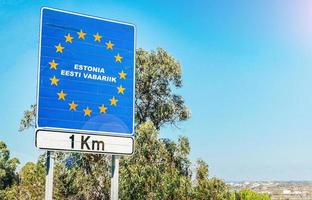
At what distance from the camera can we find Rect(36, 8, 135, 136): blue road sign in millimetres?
4781

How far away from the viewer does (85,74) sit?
16.2 ft

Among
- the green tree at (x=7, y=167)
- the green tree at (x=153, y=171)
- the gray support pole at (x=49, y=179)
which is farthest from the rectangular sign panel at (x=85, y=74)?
the green tree at (x=7, y=167)

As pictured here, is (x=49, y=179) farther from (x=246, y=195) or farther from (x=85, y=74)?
(x=246, y=195)

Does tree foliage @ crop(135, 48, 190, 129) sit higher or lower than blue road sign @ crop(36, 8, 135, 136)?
higher

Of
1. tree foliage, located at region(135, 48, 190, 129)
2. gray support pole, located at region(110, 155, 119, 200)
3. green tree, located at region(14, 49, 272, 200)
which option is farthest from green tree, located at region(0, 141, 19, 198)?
gray support pole, located at region(110, 155, 119, 200)

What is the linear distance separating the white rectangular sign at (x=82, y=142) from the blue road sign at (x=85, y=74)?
7 centimetres

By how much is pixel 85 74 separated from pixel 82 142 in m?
0.68

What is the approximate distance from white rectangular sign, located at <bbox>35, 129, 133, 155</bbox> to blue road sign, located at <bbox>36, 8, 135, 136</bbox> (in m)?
0.07

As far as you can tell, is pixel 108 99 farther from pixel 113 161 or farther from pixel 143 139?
pixel 143 139

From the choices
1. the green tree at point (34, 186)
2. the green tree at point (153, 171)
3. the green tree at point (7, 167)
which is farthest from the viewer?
the green tree at point (7, 167)

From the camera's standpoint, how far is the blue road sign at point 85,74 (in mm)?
4781

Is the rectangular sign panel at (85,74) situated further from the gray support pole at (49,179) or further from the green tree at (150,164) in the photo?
the green tree at (150,164)

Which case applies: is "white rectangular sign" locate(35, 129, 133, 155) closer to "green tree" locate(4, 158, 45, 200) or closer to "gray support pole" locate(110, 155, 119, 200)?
"gray support pole" locate(110, 155, 119, 200)

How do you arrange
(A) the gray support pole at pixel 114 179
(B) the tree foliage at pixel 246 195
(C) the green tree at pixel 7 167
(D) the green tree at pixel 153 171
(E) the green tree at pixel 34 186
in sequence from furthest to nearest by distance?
(C) the green tree at pixel 7 167
(B) the tree foliage at pixel 246 195
(E) the green tree at pixel 34 186
(D) the green tree at pixel 153 171
(A) the gray support pole at pixel 114 179
